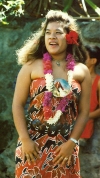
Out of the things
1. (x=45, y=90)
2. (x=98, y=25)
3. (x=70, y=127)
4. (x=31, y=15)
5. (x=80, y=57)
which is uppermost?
(x=31, y=15)

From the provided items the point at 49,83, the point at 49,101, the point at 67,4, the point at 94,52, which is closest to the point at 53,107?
the point at 49,101

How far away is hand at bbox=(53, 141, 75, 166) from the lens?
275cm

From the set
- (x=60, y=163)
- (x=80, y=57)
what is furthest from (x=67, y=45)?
(x=60, y=163)

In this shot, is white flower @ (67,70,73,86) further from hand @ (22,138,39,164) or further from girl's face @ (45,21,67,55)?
hand @ (22,138,39,164)

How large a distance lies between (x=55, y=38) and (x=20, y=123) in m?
0.62

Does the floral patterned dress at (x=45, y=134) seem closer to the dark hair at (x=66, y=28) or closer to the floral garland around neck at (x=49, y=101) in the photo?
the floral garland around neck at (x=49, y=101)

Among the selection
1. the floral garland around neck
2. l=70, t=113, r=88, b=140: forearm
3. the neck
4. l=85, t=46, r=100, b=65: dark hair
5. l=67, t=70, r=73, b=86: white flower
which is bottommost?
l=70, t=113, r=88, b=140: forearm

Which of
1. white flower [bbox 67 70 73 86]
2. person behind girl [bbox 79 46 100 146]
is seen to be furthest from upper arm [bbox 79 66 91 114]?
person behind girl [bbox 79 46 100 146]

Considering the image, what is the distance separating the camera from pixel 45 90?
9.13ft

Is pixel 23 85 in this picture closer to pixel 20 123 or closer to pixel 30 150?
pixel 20 123

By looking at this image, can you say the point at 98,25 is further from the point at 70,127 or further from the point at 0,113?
the point at 70,127

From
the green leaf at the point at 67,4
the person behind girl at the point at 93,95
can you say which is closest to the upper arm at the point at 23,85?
the person behind girl at the point at 93,95

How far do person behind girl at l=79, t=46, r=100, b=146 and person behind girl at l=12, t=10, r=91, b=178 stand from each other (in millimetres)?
802

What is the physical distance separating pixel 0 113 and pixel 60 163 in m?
1.60
